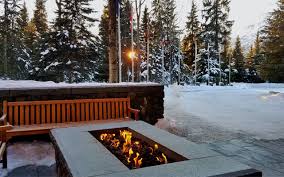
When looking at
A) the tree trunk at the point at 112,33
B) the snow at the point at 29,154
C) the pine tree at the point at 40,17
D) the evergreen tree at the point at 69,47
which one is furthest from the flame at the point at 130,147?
the pine tree at the point at 40,17

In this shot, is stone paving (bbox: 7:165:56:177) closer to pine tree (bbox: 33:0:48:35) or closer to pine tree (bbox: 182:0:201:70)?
pine tree (bbox: 33:0:48:35)

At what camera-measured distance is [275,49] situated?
1137 inches

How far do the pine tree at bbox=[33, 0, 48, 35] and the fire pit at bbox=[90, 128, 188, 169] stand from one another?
1366 inches

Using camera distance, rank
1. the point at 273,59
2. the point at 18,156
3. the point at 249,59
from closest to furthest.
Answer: the point at 18,156 → the point at 273,59 → the point at 249,59

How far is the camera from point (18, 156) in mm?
5238

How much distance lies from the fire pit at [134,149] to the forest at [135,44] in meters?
13.4

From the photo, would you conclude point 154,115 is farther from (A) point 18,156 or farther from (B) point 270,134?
(A) point 18,156

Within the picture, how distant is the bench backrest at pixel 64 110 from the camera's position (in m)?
5.84

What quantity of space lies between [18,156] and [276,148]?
4.70 meters

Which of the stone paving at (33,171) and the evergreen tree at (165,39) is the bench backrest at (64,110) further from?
the evergreen tree at (165,39)

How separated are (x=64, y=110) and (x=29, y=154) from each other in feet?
3.93

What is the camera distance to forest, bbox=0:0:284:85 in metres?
23.9

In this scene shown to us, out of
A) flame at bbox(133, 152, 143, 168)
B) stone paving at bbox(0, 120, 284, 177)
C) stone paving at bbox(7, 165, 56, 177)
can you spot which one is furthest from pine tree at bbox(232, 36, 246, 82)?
flame at bbox(133, 152, 143, 168)

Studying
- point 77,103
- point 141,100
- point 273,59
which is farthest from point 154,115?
point 273,59
